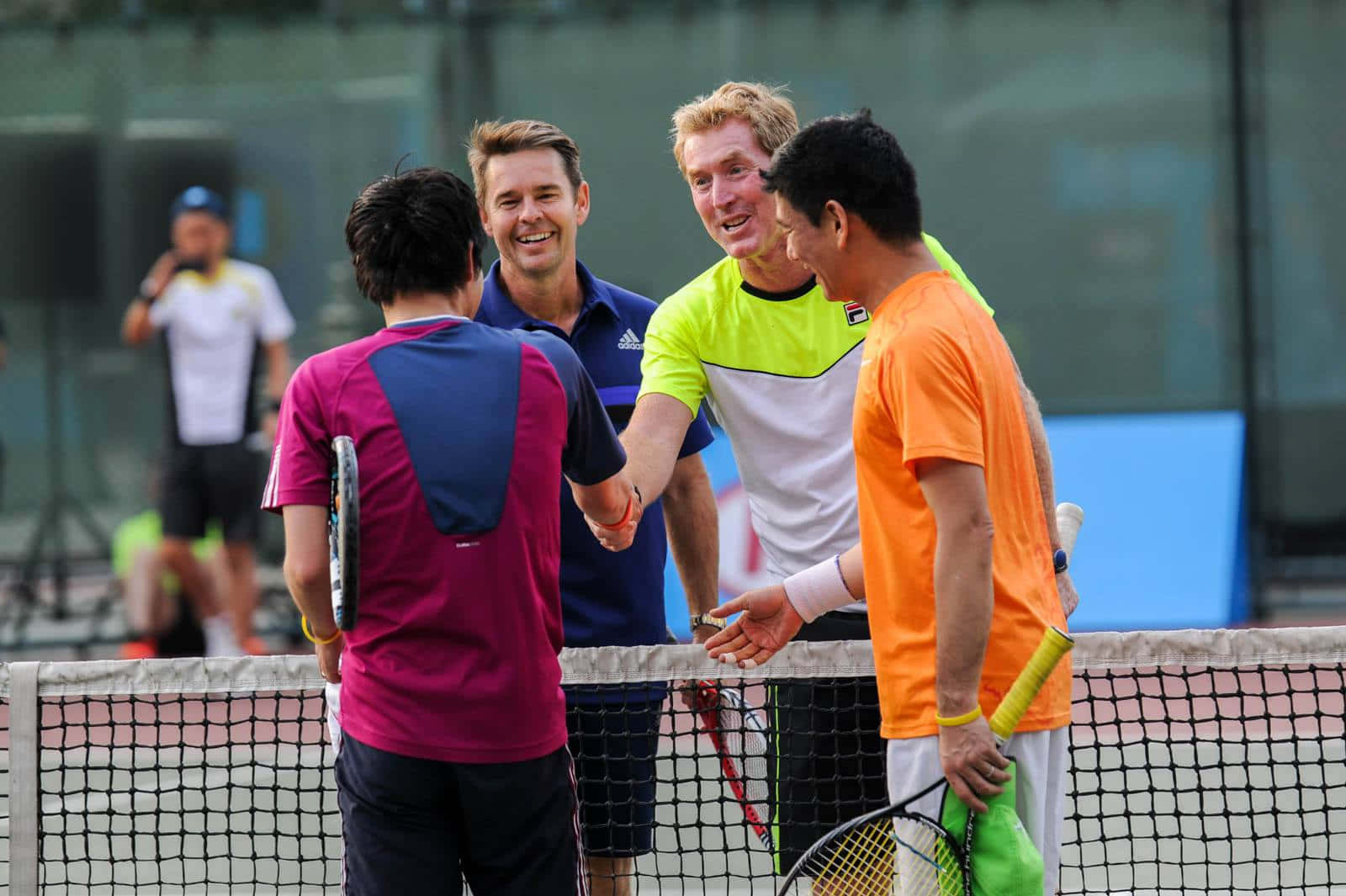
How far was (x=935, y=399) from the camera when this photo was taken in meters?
2.66

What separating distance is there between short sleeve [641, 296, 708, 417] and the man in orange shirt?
85cm

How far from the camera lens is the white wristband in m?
3.26

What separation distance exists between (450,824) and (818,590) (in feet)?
2.86

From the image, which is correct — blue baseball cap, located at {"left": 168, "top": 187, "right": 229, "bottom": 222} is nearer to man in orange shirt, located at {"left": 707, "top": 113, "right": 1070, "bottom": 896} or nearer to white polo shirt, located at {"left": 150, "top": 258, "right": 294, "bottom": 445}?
white polo shirt, located at {"left": 150, "top": 258, "right": 294, "bottom": 445}

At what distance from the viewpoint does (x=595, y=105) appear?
10.3 meters

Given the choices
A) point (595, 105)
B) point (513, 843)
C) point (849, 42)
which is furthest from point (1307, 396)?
point (513, 843)

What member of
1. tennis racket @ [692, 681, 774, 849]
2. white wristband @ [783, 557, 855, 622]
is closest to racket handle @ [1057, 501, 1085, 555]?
white wristband @ [783, 557, 855, 622]

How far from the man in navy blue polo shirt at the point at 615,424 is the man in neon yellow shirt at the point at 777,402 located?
0.69 ft

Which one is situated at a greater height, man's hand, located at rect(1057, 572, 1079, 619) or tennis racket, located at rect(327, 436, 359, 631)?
tennis racket, located at rect(327, 436, 359, 631)

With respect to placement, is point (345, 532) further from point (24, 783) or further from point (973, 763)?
point (24, 783)

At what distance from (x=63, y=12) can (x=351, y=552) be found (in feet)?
27.7

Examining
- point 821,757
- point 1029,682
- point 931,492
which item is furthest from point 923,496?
point 821,757

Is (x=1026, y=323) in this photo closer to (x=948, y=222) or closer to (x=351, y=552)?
(x=948, y=222)

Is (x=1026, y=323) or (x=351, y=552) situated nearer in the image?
(x=351, y=552)
